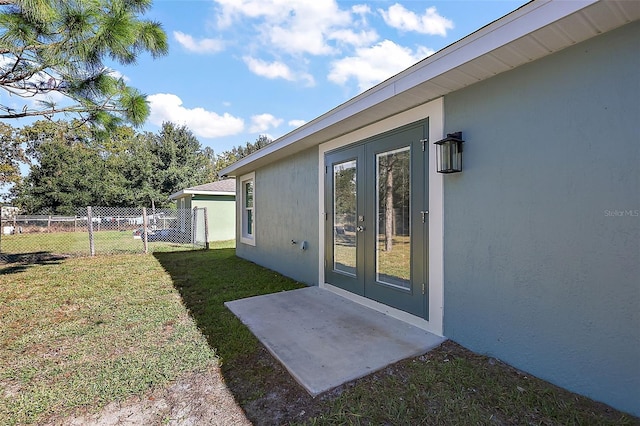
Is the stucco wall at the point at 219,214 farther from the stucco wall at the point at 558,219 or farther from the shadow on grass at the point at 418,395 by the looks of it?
the stucco wall at the point at 558,219

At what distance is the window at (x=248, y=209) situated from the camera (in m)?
7.65

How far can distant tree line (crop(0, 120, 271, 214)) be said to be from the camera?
68.2 ft

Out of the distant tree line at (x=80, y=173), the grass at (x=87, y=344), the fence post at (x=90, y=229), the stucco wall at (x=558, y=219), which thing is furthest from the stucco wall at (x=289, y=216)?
the distant tree line at (x=80, y=173)

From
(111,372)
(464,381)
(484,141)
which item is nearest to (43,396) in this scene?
(111,372)

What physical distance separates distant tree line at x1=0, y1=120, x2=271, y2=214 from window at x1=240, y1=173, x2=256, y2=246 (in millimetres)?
13763

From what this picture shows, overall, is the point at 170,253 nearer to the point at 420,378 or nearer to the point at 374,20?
the point at 374,20

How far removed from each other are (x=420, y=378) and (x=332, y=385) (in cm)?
64

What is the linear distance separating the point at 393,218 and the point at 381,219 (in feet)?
0.66

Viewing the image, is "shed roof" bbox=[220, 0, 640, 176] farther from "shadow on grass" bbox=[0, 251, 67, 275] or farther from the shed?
the shed

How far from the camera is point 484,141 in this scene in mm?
2545

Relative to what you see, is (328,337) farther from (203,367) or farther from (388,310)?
(203,367)

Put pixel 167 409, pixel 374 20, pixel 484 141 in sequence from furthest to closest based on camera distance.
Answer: pixel 374 20 → pixel 484 141 → pixel 167 409

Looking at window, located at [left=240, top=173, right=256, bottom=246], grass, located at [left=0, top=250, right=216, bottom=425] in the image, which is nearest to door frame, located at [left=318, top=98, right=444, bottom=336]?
grass, located at [left=0, top=250, right=216, bottom=425]

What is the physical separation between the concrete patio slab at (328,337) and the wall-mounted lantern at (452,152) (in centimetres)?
156
